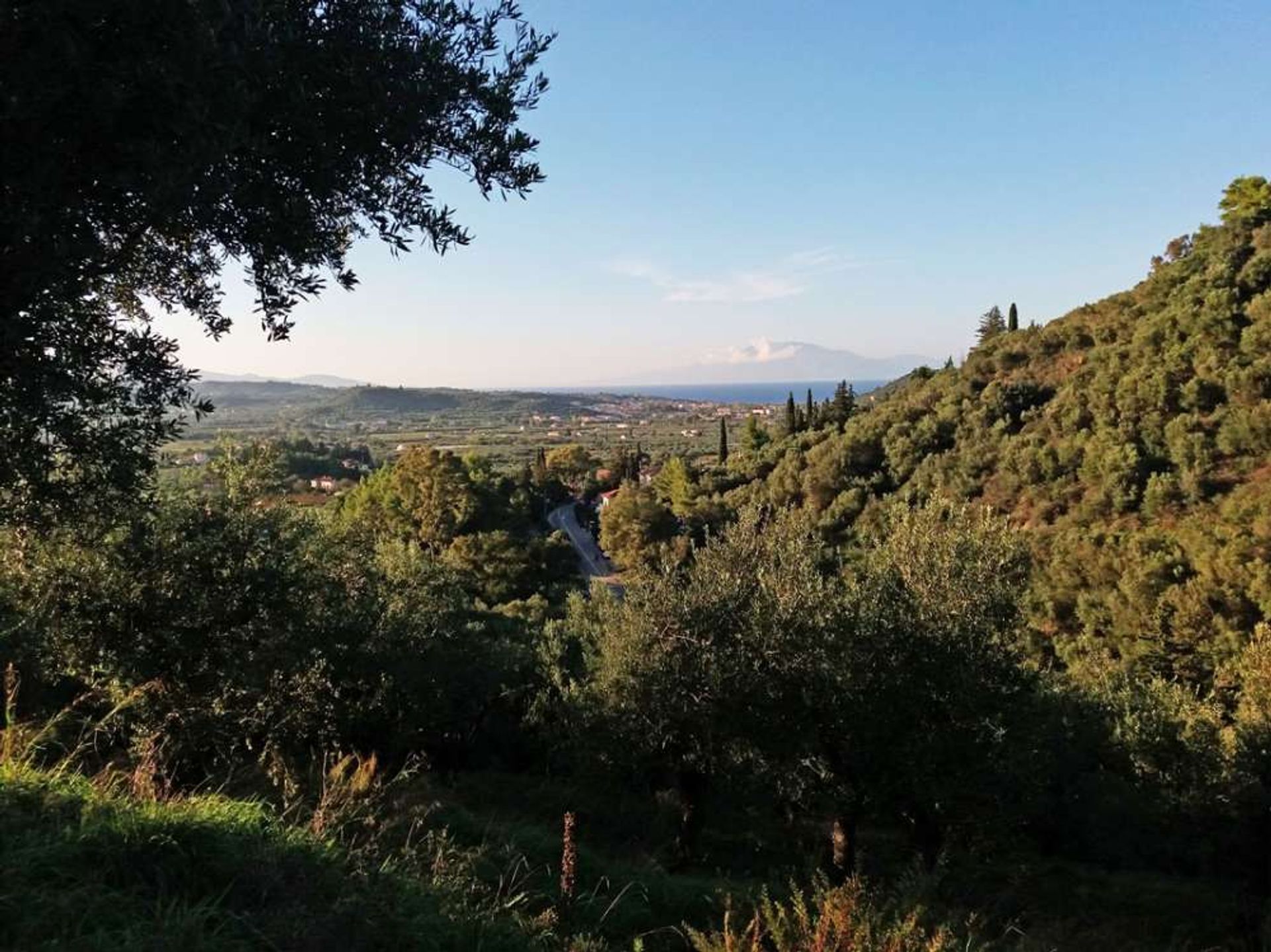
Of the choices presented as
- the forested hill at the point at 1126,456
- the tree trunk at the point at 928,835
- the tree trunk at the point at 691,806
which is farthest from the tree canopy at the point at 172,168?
the forested hill at the point at 1126,456

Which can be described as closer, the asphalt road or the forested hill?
the forested hill

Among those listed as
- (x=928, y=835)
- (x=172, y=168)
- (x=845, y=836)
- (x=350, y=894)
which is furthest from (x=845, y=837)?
(x=172, y=168)

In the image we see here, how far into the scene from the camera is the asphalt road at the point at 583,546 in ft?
172

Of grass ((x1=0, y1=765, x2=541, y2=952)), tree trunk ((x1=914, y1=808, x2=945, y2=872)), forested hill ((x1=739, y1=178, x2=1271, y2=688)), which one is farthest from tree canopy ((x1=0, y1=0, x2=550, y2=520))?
forested hill ((x1=739, y1=178, x2=1271, y2=688))

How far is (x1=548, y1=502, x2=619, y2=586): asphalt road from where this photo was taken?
52.3 meters

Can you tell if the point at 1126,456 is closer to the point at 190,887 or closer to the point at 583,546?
the point at 190,887

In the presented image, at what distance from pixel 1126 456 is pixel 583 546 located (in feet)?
133

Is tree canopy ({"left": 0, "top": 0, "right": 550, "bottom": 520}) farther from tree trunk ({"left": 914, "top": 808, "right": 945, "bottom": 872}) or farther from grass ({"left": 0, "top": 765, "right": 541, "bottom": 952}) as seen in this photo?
tree trunk ({"left": 914, "top": 808, "right": 945, "bottom": 872})

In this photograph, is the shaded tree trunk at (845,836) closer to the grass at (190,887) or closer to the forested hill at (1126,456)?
the grass at (190,887)

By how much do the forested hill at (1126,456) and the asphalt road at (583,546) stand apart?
11.7m

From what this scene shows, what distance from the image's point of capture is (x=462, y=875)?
491 centimetres

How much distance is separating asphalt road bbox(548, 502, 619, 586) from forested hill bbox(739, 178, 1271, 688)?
Answer: 11.7 m

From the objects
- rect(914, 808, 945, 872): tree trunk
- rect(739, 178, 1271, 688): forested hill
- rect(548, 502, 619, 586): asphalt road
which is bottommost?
rect(548, 502, 619, 586): asphalt road

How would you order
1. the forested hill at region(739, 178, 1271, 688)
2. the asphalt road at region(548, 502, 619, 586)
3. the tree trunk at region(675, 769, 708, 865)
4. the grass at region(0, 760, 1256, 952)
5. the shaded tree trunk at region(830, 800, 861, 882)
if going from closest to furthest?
the grass at region(0, 760, 1256, 952) < the shaded tree trunk at region(830, 800, 861, 882) < the tree trunk at region(675, 769, 708, 865) < the forested hill at region(739, 178, 1271, 688) < the asphalt road at region(548, 502, 619, 586)
